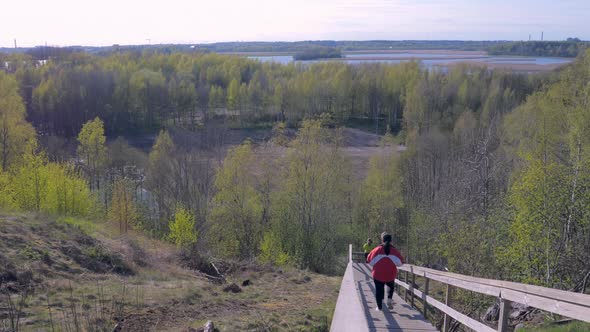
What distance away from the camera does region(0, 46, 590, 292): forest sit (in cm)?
1206

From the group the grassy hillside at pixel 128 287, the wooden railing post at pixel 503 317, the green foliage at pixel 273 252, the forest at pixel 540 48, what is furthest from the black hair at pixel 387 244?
the forest at pixel 540 48

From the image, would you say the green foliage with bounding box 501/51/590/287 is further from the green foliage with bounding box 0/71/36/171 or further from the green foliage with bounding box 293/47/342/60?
the green foliage with bounding box 293/47/342/60

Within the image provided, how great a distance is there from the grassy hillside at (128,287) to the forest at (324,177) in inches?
151

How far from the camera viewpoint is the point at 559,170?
12508 millimetres

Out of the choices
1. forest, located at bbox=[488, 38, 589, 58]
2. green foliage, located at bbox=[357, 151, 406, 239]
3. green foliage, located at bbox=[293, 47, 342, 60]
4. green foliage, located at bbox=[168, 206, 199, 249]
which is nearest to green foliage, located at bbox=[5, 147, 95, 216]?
green foliage, located at bbox=[168, 206, 199, 249]

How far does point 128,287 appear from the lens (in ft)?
37.9

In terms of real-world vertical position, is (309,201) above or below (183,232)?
above

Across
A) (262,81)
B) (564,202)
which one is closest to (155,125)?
(262,81)

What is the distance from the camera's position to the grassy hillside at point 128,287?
8734 mm

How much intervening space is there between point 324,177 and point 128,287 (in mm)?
15074

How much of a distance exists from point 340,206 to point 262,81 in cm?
5325

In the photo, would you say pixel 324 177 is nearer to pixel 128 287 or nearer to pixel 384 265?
pixel 128 287

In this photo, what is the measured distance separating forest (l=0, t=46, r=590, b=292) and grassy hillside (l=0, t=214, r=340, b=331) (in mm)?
3844

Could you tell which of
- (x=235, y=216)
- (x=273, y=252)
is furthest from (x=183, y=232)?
(x=273, y=252)
